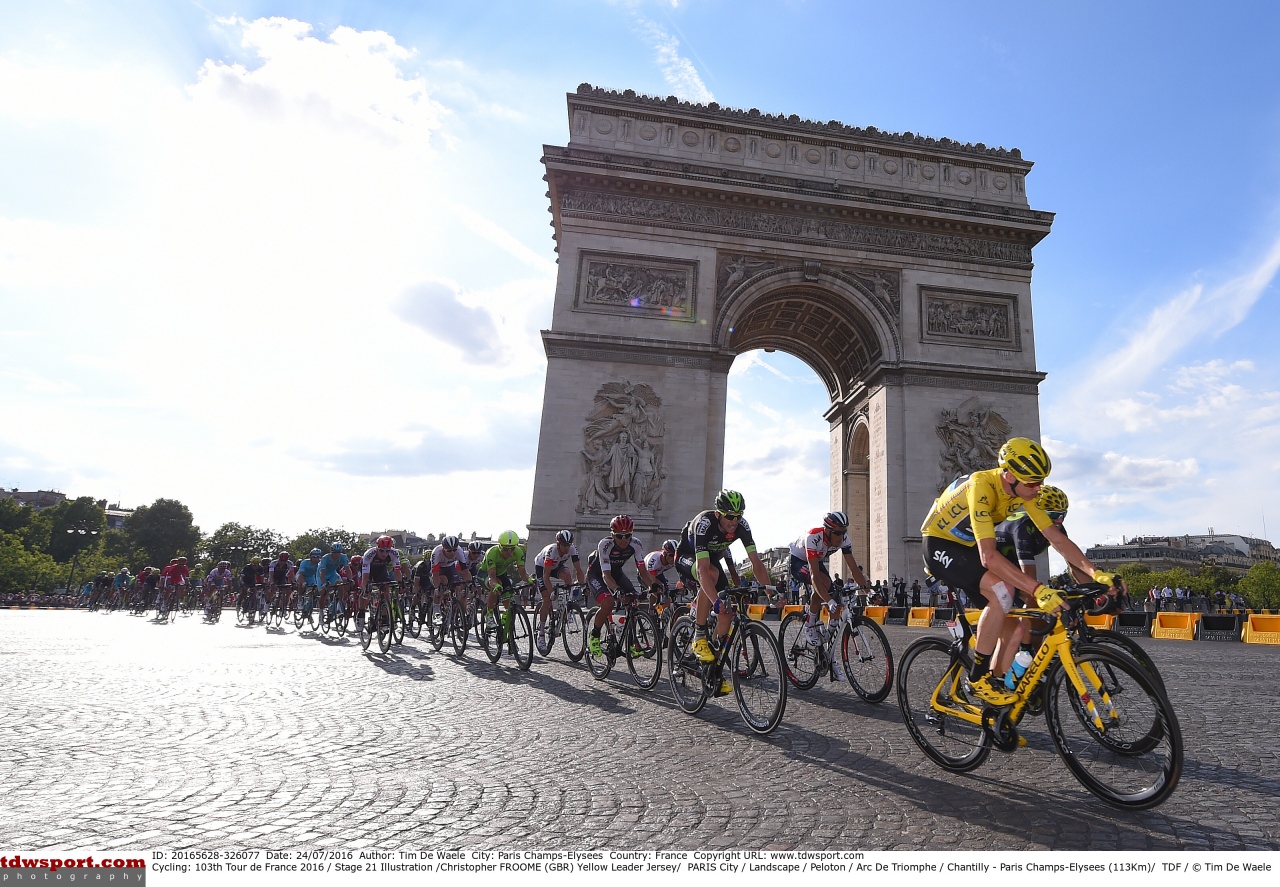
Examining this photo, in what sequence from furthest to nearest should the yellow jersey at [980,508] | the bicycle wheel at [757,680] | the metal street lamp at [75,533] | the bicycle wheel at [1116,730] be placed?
the metal street lamp at [75,533] < the bicycle wheel at [757,680] < the yellow jersey at [980,508] < the bicycle wheel at [1116,730]

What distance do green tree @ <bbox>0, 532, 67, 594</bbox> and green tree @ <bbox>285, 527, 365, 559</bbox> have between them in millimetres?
33653

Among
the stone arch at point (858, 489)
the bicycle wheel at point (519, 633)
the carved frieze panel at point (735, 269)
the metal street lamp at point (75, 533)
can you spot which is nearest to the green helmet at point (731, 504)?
the bicycle wheel at point (519, 633)

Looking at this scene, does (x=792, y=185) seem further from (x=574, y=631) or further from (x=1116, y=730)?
A: (x=1116, y=730)

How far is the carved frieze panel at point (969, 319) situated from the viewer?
26406 mm

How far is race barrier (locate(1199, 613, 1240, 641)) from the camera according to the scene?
17.9 metres

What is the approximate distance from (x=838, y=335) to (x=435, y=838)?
94.2 ft

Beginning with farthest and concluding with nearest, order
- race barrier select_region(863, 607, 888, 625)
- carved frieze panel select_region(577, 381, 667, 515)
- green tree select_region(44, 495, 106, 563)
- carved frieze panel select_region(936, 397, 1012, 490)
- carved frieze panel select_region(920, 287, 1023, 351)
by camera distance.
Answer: green tree select_region(44, 495, 106, 563), carved frieze panel select_region(920, 287, 1023, 351), carved frieze panel select_region(936, 397, 1012, 490), carved frieze panel select_region(577, 381, 667, 515), race barrier select_region(863, 607, 888, 625)

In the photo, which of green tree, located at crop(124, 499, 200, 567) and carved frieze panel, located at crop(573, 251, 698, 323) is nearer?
carved frieze panel, located at crop(573, 251, 698, 323)

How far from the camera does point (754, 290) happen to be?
1024 inches

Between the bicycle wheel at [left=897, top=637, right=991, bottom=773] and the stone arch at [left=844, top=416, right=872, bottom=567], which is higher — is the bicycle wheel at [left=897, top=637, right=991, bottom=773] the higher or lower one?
the lower one

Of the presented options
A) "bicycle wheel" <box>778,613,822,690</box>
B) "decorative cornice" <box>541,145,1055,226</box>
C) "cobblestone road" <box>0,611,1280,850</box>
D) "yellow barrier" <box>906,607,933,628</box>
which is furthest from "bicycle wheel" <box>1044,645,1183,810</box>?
"decorative cornice" <box>541,145,1055,226</box>

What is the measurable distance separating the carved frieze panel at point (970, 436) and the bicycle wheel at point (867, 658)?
63.6 feet

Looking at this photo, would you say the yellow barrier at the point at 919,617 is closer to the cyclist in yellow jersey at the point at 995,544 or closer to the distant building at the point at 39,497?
the cyclist in yellow jersey at the point at 995,544

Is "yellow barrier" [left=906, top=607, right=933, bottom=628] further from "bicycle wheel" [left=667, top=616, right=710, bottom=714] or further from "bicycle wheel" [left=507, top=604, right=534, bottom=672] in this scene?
"bicycle wheel" [left=667, top=616, right=710, bottom=714]
